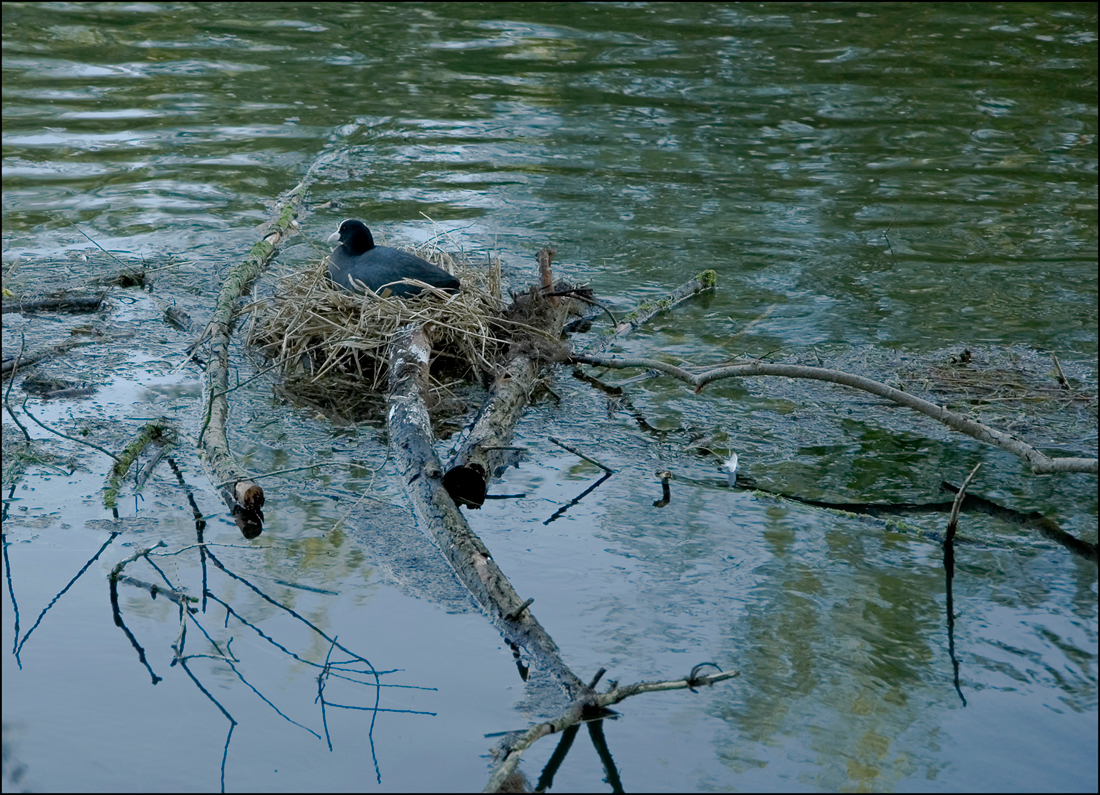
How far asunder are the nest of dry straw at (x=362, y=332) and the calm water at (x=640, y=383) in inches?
11.0

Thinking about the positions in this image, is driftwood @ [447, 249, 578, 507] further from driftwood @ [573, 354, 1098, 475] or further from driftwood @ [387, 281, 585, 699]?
driftwood @ [573, 354, 1098, 475]

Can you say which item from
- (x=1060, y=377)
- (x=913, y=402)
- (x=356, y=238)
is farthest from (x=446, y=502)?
(x=1060, y=377)

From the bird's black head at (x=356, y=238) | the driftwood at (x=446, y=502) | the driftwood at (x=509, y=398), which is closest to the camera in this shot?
the driftwood at (x=446, y=502)

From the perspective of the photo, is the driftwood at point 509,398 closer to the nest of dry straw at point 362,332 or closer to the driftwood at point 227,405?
the nest of dry straw at point 362,332

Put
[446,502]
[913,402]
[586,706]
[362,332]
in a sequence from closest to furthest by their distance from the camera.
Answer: [586,706] → [446,502] → [913,402] → [362,332]

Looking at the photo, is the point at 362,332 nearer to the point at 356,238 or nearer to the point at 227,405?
the point at 356,238

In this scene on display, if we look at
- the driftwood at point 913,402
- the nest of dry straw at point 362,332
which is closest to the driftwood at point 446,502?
the nest of dry straw at point 362,332

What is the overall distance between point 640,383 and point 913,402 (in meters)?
1.54

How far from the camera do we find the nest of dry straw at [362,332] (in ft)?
17.9

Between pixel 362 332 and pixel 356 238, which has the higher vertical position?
pixel 356 238

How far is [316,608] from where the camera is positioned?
385 centimetres

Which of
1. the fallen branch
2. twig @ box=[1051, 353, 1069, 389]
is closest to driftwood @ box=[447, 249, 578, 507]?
the fallen branch

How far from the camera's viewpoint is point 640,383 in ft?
18.6

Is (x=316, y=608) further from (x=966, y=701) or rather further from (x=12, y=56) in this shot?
(x=12, y=56)
